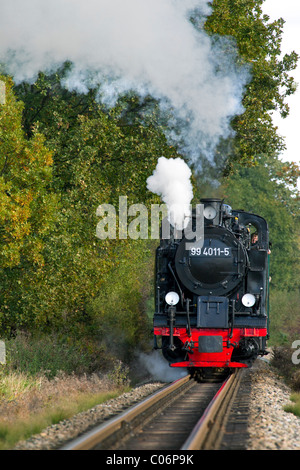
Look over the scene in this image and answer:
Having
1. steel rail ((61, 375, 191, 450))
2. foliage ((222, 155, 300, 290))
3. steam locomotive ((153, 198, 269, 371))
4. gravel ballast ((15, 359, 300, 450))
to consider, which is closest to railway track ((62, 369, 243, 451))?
steel rail ((61, 375, 191, 450))

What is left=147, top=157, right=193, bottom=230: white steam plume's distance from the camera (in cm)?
1380

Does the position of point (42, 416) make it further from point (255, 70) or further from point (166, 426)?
point (255, 70)

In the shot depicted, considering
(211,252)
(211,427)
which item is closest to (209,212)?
(211,252)

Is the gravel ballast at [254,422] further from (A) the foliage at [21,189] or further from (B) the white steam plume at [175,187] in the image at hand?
(A) the foliage at [21,189]

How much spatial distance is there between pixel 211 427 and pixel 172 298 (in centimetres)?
592

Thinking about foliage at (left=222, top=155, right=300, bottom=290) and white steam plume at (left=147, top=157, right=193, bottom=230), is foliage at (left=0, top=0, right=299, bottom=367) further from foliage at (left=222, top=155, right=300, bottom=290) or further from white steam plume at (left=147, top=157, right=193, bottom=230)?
foliage at (left=222, top=155, right=300, bottom=290)

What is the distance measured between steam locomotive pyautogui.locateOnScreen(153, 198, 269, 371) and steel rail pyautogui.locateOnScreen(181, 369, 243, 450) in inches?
87.7

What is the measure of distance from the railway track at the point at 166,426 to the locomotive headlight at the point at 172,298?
2.57 meters

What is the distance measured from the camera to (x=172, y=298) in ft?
42.7

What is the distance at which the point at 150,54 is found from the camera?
15.9 metres
